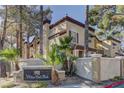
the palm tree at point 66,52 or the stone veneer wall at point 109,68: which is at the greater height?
the palm tree at point 66,52

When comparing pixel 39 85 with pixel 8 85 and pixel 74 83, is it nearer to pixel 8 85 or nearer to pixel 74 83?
pixel 8 85

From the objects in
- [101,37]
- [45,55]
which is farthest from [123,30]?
[45,55]

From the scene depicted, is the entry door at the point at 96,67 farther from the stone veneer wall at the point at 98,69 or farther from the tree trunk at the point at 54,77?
the tree trunk at the point at 54,77

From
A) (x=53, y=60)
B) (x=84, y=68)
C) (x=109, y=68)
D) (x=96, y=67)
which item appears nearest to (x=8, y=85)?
(x=53, y=60)

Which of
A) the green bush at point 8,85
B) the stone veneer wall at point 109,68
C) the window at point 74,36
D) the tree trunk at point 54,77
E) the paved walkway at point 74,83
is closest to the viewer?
the green bush at point 8,85

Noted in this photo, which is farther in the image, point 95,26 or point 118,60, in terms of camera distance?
point 118,60

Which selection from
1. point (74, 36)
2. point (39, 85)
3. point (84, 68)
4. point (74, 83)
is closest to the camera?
point (39, 85)

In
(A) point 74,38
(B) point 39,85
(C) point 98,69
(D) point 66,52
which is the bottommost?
(B) point 39,85

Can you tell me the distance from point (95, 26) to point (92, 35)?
271 millimetres

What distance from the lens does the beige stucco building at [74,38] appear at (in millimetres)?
9742

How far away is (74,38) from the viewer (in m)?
10.2

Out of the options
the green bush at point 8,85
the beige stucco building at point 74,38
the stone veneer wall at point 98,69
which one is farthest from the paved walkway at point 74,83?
the beige stucco building at point 74,38
